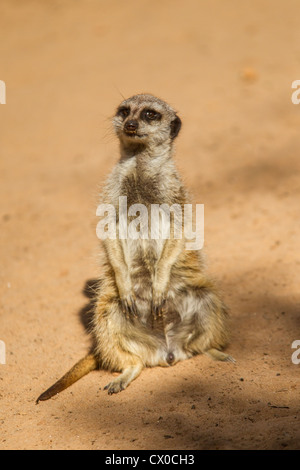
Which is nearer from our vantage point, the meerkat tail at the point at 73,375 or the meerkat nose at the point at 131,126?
the meerkat tail at the point at 73,375

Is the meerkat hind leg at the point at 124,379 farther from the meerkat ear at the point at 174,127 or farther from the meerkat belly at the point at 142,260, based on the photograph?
the meerkat ear at the point at 174,127

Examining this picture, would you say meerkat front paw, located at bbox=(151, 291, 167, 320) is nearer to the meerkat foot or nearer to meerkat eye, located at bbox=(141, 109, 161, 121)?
the meerkat foot

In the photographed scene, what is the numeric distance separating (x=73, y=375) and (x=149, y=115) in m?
1.46

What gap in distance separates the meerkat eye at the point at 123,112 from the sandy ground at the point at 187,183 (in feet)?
0.78

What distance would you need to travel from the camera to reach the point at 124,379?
3.07 meters

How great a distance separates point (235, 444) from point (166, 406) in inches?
20.3

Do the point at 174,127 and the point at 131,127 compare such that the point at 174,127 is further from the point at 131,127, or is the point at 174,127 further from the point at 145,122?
the point at 131,127

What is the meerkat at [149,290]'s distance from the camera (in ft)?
10.6

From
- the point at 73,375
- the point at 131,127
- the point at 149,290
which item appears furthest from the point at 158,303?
the point at 131,127

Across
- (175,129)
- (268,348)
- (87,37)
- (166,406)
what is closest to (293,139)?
(175,129)

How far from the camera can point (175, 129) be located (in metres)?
3.52

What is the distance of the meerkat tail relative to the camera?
295 cm

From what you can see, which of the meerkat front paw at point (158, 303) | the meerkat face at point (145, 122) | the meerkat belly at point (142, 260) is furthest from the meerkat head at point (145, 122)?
the meerkat front paw at point (158, 303)

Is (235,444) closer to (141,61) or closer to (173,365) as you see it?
(173,365)
